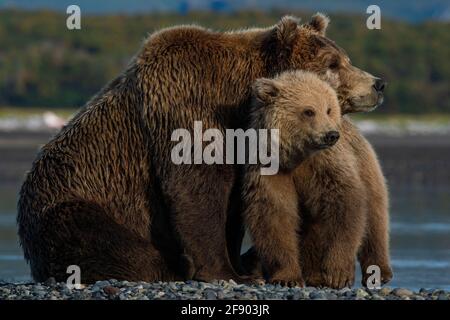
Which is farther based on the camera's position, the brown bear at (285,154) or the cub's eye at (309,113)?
the cub's eye at (309,113)

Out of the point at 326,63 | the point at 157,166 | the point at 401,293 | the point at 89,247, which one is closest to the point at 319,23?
the point at 326,63

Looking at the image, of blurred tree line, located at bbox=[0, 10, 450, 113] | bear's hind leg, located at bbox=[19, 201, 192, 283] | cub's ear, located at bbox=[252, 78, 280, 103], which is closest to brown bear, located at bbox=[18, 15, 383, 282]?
bear's hind leg, located at bbox=[19, 201, 192, 283]

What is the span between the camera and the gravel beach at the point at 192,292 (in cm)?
689

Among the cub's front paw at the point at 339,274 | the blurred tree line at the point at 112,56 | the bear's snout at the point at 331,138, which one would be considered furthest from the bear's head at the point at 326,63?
the blurred tree line at the point at 112,56

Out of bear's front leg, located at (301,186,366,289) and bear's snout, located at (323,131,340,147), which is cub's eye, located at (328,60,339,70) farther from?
bear's front leg, located at (301,186,366,289)

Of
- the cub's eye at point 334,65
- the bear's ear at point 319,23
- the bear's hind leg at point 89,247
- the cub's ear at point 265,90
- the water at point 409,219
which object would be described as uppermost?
the bear's ear at point 319,23

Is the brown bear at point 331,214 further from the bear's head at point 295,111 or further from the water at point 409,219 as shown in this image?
the water at point 409,219

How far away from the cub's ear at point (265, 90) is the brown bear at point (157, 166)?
9.2 inches

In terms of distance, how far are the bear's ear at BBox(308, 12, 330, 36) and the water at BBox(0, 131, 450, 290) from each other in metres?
1.90

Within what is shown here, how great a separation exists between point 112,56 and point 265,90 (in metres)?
43.7

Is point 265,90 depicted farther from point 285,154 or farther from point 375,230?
point 375,230

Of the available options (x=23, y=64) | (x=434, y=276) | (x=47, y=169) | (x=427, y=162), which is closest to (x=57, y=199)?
(x=47, y=169)

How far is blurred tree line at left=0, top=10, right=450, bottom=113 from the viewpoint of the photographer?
150 feet
